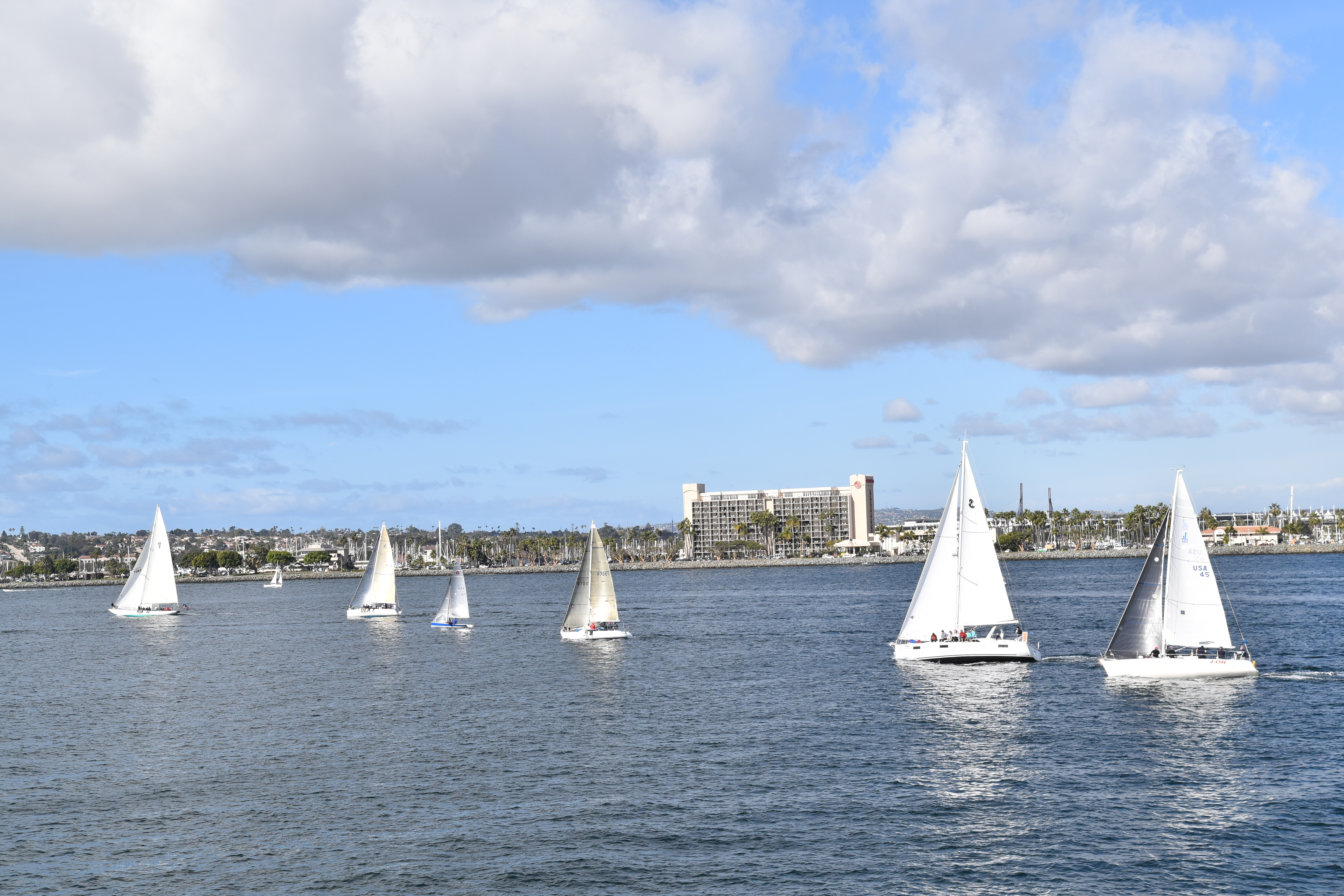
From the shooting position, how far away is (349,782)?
41781 millimetres

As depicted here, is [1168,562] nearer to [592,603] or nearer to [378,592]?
[592,603]

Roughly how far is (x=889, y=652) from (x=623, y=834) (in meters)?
48.3

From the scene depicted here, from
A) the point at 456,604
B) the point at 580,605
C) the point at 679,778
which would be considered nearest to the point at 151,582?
the point at 456,604

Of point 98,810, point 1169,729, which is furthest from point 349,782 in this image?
point 1169,729

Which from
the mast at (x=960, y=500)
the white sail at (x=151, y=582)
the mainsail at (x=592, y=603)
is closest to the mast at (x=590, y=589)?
the mainsail at (x=592, y=603)

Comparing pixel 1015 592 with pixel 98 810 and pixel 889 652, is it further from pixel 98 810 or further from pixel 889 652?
pixel 98 810

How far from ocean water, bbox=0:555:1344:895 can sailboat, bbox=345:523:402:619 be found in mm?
46528

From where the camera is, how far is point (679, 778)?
41.2m

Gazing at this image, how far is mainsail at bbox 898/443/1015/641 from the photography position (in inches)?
2653

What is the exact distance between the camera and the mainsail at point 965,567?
67375mm

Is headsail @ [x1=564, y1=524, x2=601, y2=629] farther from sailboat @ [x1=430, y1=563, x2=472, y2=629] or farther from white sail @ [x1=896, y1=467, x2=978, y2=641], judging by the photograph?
white sail @ [x1=896, y1=467, x2=978, y2=641]

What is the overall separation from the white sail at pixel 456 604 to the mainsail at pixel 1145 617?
68.2 m

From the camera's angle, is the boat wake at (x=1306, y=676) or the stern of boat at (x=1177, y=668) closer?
the stern of boat at (x=1177, y=668)

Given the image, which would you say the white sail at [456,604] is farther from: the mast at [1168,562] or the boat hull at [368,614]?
the mast at [1168,562]
